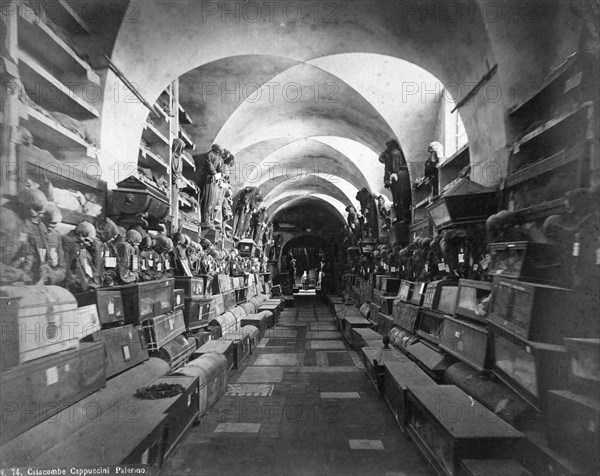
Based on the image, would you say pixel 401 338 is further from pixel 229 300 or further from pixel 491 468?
pixel 229 300

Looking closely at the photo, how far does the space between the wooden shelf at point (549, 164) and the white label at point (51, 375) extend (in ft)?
15.2

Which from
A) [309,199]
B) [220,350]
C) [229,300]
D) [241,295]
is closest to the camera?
[220,350]

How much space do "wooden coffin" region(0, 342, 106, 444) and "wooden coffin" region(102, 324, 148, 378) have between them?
0.56m

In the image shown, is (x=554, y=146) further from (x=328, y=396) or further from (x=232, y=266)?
(x=232, y=266)

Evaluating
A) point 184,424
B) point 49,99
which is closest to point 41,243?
point 184,424

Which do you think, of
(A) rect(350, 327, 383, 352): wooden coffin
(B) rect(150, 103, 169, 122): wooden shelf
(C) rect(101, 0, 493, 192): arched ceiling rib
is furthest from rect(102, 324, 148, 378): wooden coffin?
(B) rect(150, 103, 169, 122): wooden shelf

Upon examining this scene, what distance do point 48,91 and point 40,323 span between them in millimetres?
3325

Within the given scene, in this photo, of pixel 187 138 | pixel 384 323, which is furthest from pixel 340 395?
pixel 187 138

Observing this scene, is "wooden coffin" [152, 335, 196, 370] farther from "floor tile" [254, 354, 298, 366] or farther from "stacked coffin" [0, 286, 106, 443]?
"stacked coffin" [0, 286, 106, 443]

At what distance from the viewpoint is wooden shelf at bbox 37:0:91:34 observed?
4707mm

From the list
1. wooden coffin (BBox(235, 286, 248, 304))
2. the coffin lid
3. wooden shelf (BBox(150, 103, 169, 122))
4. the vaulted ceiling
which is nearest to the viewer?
the coffin lid

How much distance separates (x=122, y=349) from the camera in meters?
4.25

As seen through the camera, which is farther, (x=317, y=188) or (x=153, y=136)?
(x=317, y=188)

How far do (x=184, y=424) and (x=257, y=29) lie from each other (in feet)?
22.4
